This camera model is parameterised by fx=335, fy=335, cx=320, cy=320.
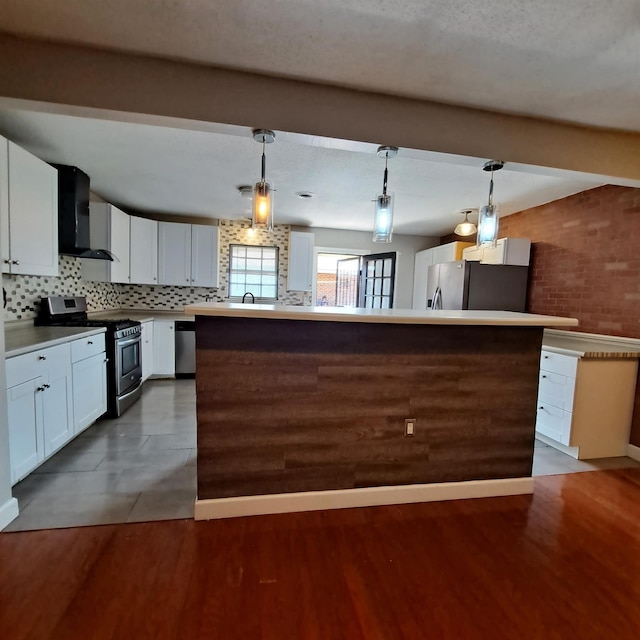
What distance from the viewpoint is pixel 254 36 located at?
1.46 meters

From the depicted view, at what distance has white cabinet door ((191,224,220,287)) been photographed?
489cm

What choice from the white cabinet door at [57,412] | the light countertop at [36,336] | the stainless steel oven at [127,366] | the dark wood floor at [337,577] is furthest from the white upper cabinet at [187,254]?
the dark wood floor at [337,577]

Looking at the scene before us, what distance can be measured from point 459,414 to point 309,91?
2.08m

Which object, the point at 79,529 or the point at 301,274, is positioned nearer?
the point at 79,529

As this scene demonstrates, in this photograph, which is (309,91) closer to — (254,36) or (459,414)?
(254,36)

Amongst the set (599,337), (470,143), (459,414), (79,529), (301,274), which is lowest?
(79,529)

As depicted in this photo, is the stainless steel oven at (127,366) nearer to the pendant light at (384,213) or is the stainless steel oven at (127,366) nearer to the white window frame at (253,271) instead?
the white window frame at (253,271)

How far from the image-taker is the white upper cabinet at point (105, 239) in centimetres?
376

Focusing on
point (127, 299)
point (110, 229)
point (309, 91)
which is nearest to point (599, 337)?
point (309, 91)

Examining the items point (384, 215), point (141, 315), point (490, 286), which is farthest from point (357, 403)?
point (141, 315)

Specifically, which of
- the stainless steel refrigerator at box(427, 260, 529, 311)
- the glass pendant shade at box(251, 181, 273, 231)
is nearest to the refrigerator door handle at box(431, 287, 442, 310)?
the stainless steel refrigerator at box(427, 260, 529, 311)

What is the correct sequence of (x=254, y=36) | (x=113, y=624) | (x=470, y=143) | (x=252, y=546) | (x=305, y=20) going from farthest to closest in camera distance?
(x=470, y=143), (x=252, y=546), (x=254, y=36), (x=305, y=20), (x=113, y=624)

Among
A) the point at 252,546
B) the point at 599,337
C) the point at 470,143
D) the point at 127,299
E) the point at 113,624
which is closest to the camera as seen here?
the point at 113,624

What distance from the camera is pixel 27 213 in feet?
7.79
